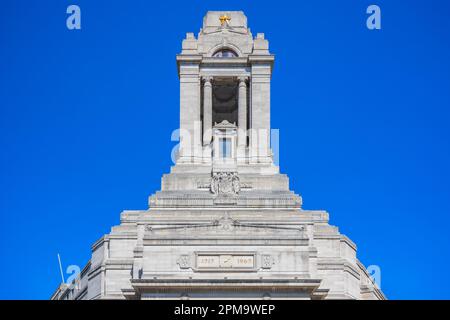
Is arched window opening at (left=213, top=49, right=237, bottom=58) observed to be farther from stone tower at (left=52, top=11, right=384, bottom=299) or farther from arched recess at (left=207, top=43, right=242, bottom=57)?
arched recess at (left=207, top=43, right=242, bottom=57)

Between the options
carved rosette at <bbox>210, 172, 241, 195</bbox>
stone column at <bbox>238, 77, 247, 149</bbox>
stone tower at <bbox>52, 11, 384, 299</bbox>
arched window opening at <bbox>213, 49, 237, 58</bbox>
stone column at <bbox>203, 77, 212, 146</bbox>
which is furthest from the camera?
arched window opening at <bbox>213, 49, 237, 58</bbox>

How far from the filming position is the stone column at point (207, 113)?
8794cm

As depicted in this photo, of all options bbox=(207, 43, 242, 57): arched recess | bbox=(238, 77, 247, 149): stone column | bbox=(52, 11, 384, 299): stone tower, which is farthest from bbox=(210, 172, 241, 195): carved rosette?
bbox=(207, 43, 242, 57): arched recess

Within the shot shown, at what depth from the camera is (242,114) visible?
8881cm

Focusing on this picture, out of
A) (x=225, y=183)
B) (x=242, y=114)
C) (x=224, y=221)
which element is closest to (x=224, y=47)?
(x=242, y=114)

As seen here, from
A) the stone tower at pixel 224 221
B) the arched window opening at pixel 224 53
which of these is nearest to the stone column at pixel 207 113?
the stone tower at pixel 224 221

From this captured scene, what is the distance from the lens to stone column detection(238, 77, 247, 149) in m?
87.7

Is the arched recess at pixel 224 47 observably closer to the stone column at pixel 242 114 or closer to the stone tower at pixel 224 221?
the stone tower at pixel 224 221

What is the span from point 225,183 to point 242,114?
9568 mm

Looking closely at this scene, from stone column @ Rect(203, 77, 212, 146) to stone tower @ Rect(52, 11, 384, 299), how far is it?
0.09m

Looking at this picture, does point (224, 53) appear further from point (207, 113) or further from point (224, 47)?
point (207, 113)
